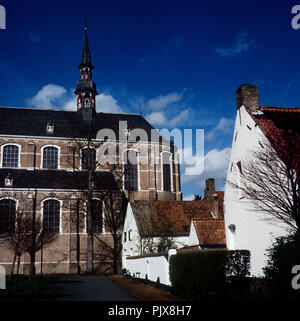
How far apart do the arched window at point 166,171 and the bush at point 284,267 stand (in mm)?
33211

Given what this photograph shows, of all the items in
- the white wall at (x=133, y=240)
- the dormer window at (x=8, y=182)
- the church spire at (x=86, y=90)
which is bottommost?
the white wall at (x=133, y=240)

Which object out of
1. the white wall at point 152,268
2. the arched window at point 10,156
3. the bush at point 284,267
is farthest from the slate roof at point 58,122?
the bush at point 284,267

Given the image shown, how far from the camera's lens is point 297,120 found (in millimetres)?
15414

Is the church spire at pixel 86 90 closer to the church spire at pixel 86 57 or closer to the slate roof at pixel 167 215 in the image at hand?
the church spire at pixel 86 57

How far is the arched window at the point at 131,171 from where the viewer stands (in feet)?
133

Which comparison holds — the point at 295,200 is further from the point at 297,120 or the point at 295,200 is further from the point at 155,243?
the point at 155,243

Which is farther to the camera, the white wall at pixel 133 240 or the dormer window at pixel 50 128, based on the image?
the dormer window at pixel 50 128

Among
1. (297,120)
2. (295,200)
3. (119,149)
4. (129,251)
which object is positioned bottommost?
(129,251)

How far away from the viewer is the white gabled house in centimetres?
1414

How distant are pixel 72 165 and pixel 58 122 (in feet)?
28.2

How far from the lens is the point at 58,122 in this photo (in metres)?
42.5

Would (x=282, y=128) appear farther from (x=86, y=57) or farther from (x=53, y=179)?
(x=86, y=57)
